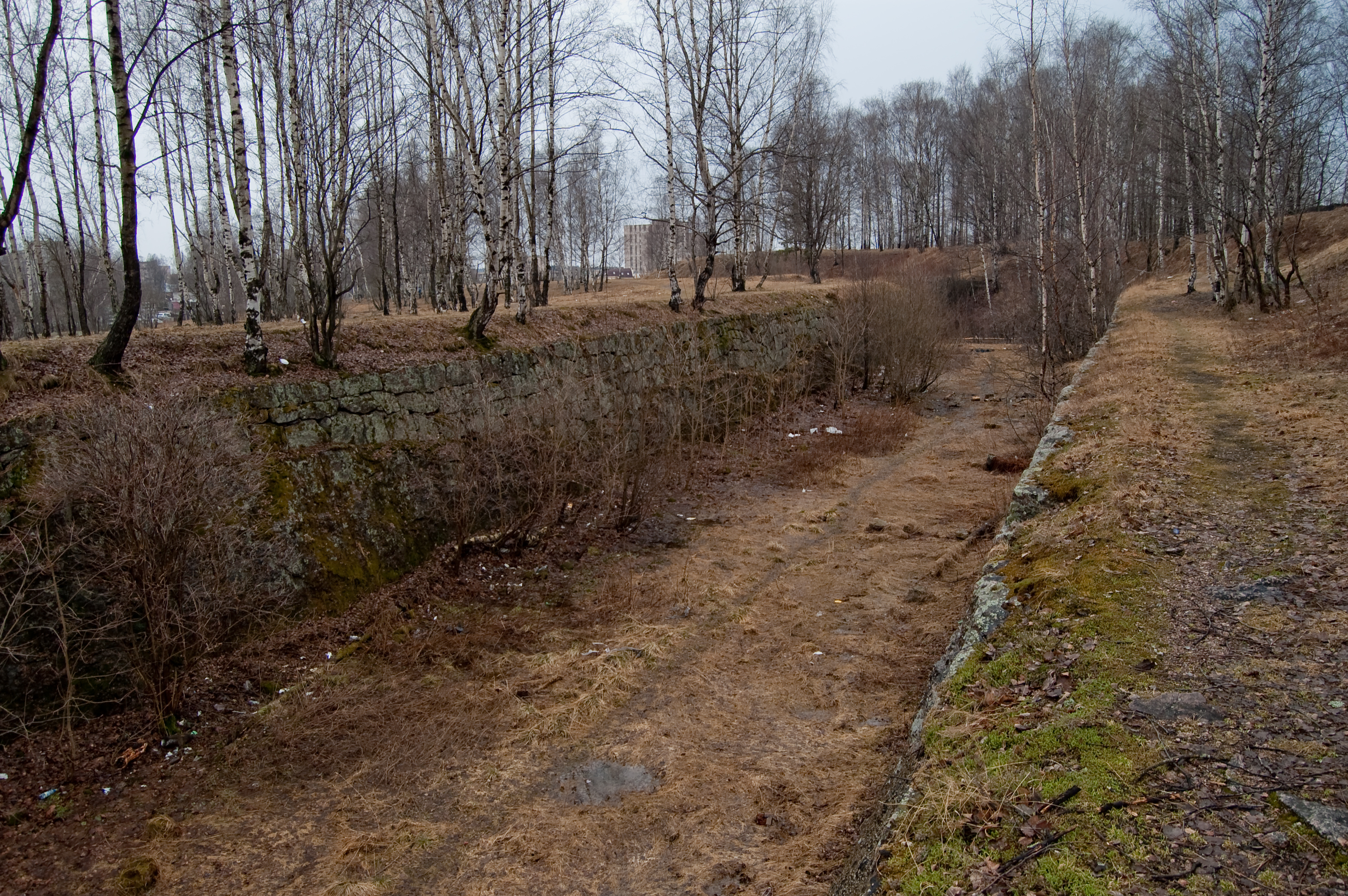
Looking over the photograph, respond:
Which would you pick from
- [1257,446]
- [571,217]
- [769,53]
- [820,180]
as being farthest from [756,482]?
[571,217]

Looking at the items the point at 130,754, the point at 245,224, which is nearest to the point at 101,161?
the point at 245,224

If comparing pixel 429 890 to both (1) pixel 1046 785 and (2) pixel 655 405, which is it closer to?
(1) pixel 1046 785

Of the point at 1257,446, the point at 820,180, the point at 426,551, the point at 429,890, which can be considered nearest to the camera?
the point at 429,890

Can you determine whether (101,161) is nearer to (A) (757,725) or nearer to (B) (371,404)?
(B) (371,404)

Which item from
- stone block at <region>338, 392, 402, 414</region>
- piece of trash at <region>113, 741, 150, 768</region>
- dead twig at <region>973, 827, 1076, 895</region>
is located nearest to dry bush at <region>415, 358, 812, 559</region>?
stone block at <region>338, 392, 402, 414</region>

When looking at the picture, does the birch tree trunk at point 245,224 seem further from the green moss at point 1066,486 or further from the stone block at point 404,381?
the green moss at point 1066,486

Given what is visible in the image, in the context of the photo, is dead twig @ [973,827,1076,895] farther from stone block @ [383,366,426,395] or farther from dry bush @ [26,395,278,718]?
stone block @ [383,366,426,395]

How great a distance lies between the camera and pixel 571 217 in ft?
132

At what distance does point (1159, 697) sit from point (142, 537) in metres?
5.96

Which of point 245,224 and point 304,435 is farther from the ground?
point 245,224

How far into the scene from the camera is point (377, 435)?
29.6 ft

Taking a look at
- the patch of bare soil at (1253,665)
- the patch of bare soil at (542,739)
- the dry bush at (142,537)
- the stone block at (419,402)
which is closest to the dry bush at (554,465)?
the patch of bare soil at (542,739)

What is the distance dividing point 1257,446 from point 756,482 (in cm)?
→ 705

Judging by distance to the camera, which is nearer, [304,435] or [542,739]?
[542,739]
